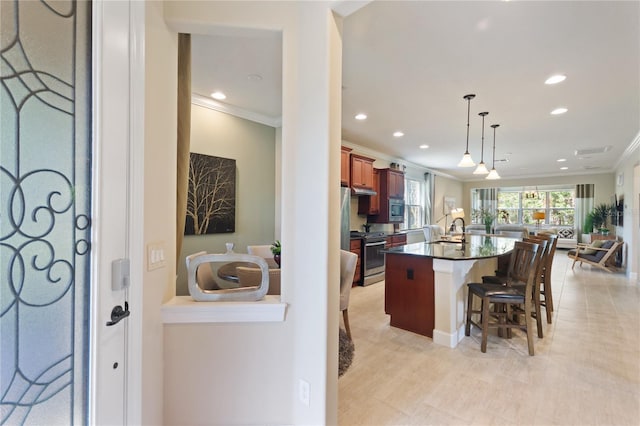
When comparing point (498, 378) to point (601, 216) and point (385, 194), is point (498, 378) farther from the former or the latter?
point (601, 216)

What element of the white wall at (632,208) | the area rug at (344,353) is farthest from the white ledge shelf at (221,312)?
the white wall at (632,208)

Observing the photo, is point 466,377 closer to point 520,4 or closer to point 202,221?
point 520,4

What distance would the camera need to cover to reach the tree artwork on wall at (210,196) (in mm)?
3354

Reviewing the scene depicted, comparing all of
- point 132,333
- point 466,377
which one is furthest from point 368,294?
point 132,333

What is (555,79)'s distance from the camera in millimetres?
2830

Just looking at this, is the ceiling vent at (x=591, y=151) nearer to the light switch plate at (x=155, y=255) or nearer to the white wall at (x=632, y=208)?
the white wall at (x=632, y=208)

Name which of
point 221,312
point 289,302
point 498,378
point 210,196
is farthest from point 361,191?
point 221,312

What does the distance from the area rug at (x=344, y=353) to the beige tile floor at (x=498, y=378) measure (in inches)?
2.2

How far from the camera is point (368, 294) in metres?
4.66

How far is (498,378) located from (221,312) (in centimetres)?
225

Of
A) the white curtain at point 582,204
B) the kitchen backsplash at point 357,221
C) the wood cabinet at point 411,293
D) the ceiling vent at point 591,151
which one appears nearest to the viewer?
the wood cabinet at point 411,293

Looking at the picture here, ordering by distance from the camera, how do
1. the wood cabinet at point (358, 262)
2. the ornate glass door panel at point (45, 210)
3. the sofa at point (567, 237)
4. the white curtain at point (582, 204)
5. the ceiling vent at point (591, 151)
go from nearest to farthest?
the ornate glass door panel at point (45, 210) < the wood cabinet at point (358, 262) < the ceiling vent at point (591, 151) < the white curtain at point (582, 204) < the sofa at point (567, 237)

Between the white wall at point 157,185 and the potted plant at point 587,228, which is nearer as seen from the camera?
the white wall at point 157,185

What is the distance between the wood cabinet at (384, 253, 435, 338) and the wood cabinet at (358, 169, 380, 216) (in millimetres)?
2780
